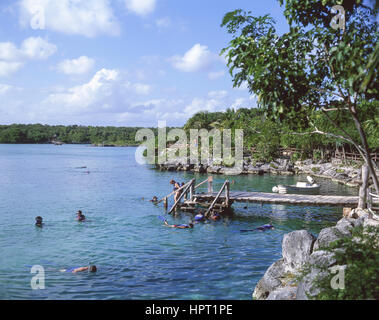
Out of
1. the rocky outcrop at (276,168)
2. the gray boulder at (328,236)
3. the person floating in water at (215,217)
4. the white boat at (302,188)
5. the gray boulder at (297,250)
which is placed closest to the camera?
the gray boulder at (328,236)

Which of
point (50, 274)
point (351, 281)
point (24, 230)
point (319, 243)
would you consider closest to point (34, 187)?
point (24, 230)

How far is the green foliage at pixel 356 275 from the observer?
7344 millimetres

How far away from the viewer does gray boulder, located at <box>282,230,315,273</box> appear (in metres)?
12.1

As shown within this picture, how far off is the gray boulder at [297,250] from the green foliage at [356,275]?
3451mm

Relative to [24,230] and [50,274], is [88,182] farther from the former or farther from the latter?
[50,274]

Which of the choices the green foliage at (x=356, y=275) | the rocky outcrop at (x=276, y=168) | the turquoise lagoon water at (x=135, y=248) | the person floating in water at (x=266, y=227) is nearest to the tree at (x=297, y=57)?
the green foliage at (x=356, y=275)

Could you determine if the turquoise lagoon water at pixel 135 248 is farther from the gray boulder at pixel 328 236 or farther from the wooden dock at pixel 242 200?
the gray boulder at pixel 328 236

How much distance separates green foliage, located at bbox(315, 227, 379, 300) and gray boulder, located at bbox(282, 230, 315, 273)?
11.3 ft

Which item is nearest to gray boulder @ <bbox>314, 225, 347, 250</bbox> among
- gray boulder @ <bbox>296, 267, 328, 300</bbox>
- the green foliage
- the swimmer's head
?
the green foliage

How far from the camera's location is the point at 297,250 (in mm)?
12336

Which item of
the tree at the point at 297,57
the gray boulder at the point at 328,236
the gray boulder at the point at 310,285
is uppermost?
the tree at the point at 297,57

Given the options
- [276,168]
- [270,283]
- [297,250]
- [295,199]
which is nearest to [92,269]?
[270,283]

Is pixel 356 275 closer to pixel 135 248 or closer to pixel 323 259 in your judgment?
pixel 323 259
